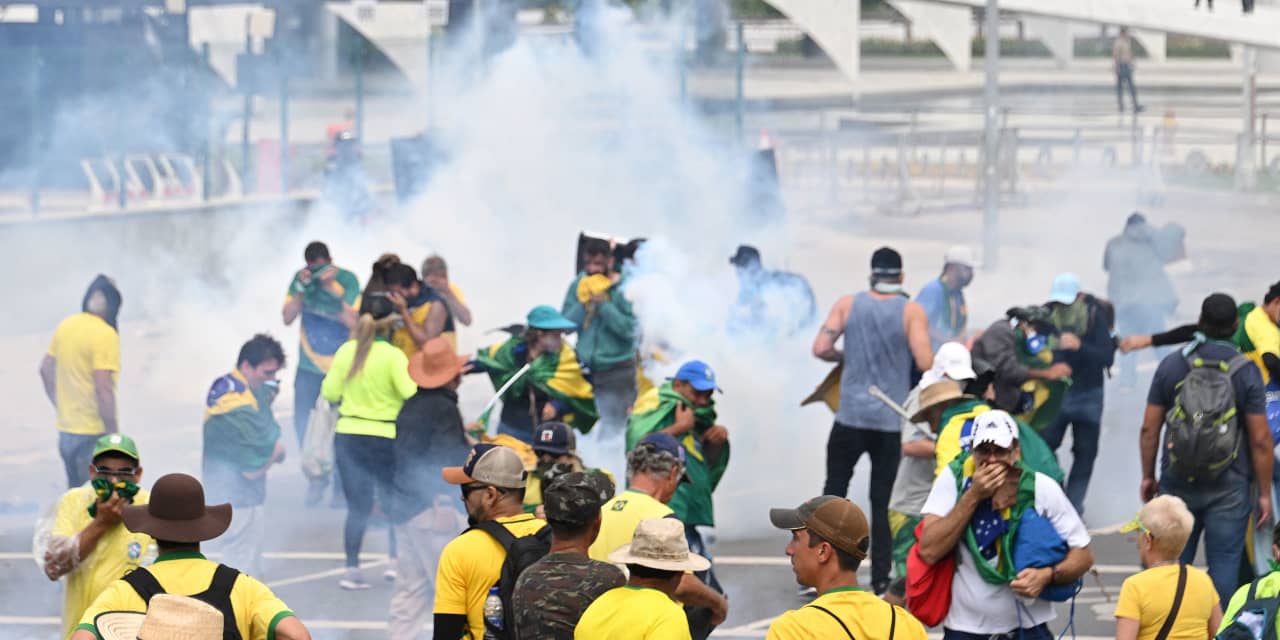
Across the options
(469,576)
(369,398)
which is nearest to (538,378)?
(369,398)

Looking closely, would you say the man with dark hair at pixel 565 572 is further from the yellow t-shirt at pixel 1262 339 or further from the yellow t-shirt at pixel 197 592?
the yellow t-shirt at pixel 1262 339

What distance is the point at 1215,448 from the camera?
7375mm

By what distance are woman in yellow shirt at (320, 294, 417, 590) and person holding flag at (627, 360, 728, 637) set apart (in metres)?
1.37

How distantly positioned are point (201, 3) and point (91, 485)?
14.9 metres

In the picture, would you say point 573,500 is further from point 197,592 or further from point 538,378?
point 538,378

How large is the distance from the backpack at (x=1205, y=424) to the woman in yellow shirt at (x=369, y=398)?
3.45m

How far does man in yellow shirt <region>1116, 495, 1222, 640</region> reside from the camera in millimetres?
5680

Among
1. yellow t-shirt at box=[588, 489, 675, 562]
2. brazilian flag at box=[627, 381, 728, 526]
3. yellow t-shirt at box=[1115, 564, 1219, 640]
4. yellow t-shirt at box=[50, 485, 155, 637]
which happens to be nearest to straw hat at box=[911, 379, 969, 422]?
brazilian flag at box=[627, 381, 728, 526]

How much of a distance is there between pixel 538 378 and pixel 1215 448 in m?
3.10

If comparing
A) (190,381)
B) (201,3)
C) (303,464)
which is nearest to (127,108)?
(201,3)

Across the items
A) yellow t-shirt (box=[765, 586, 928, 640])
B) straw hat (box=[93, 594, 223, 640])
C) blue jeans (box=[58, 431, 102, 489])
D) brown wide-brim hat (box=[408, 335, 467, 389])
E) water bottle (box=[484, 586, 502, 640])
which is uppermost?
brown wide-brim hat (box=[408, 335, 467, 389])

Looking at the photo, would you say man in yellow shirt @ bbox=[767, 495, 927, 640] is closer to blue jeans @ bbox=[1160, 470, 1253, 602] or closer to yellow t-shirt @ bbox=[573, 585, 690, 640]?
yellow t-shirt @ bbox=[573, 585, 690, 640]

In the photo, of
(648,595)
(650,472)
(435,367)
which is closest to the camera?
(648,595)

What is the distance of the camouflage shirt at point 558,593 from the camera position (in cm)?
486
